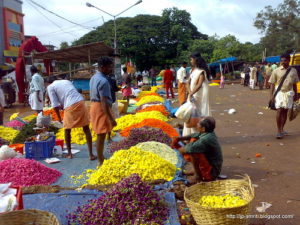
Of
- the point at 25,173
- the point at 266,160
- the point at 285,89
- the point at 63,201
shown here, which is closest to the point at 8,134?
the point at 25,173

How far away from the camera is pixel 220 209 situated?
2779 millimetres

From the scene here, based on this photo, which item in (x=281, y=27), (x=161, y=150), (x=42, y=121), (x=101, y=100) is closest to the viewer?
(x=101, y=100)

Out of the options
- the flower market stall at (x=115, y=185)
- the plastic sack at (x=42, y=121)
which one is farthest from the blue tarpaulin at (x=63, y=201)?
the plastic sack at (x=42, y=121)

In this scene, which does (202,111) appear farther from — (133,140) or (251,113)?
(251,113)

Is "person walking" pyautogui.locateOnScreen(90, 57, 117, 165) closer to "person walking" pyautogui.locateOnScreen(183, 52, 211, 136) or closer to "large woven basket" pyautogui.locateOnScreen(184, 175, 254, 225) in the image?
"person walking" pyautogui.locateOnScreen(183, 52, 211, 136)

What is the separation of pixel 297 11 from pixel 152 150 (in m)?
31.8

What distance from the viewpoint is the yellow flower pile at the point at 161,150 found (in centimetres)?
506

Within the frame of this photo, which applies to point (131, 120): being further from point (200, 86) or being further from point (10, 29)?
point (10, 29)

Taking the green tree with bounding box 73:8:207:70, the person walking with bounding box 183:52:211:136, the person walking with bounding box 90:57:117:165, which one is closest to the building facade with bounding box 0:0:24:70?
the green tree with bounding box 73:8:207:70

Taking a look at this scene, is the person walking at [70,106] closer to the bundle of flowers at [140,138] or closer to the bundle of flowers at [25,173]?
the bundle of flowers at [140,138]

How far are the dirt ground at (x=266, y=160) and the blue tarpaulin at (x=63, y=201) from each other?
3.17ft

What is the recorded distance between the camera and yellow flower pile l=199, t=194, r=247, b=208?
308cm

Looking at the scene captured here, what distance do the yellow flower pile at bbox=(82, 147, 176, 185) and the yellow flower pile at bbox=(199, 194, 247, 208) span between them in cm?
104

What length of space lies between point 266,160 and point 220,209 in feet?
9.58
